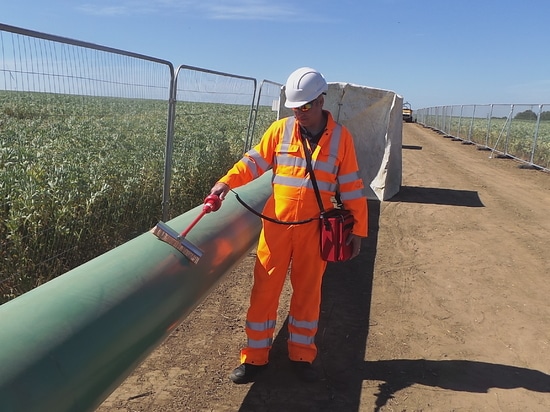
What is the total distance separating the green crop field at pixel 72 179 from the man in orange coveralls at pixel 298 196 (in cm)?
164

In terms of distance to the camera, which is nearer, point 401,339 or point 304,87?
point 304,87

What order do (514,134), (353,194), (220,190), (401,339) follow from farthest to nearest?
(514,134), (401,339), (353,194), (220,190)

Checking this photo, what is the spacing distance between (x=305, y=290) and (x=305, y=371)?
0.56m

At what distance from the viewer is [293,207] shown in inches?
128

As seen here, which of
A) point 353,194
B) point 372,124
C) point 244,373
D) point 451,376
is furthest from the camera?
point 372,124

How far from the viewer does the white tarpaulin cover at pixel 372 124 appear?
28.8 feet

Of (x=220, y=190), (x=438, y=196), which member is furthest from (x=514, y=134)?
(x=220, y=190)

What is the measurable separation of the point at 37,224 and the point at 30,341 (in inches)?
93.9

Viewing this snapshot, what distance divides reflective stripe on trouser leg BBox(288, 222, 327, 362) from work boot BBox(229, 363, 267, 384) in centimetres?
28

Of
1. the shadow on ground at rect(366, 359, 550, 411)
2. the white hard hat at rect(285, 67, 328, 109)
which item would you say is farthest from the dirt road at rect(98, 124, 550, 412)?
the white hard hat at rect(285, 67, 328, 109)

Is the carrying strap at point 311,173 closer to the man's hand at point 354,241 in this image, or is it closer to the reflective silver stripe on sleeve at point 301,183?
the reflective silver stripe on sleeve at point 301,183

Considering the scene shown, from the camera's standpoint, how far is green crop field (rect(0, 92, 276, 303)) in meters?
3.81

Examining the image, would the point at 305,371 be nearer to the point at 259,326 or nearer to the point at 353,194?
the point at 259,326

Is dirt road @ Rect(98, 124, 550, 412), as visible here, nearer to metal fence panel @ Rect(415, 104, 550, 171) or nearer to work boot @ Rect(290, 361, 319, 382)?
work boot @ Rect(290, 361, 319, 382)
